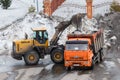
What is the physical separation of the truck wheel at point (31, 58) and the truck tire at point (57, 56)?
50.1 inches

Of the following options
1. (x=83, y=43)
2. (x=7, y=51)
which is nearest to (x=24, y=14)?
(x=7, y=51)

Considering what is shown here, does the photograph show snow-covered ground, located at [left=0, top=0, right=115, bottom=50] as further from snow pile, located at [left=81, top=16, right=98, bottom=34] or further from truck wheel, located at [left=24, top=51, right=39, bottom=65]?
truck wheel, located at [left=24, top=51, right=39, bottom=65]

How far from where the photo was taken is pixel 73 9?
179 ft

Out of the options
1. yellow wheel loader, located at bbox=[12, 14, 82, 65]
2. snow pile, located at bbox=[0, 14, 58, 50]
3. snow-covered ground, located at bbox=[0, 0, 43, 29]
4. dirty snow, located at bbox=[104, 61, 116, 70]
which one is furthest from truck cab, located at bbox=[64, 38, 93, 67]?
snow-covered ground, located at bbox=[0, 0, 43, 29]

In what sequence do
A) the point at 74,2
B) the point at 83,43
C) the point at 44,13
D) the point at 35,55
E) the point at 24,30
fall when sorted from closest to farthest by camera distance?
the point at 83,43 → the point at 35,55 → the point at 24,30 → the point at 44,13 → the point at 74,2

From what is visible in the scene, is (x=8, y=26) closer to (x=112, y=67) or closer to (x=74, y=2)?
(x=74, y=2)

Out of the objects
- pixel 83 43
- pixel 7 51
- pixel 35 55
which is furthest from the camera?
pixel 7 51

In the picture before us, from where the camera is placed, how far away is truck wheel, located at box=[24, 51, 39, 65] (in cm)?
3581

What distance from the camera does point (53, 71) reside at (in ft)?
109

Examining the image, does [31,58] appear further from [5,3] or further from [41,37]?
[5,3]

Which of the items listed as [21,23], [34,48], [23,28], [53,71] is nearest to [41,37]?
[34,48]

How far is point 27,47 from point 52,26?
12.1 meters

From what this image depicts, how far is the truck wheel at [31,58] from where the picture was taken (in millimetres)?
35812

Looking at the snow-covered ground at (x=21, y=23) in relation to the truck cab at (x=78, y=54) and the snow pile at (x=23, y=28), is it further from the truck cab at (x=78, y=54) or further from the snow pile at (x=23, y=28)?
the truck cab at (x=78, y=54)
